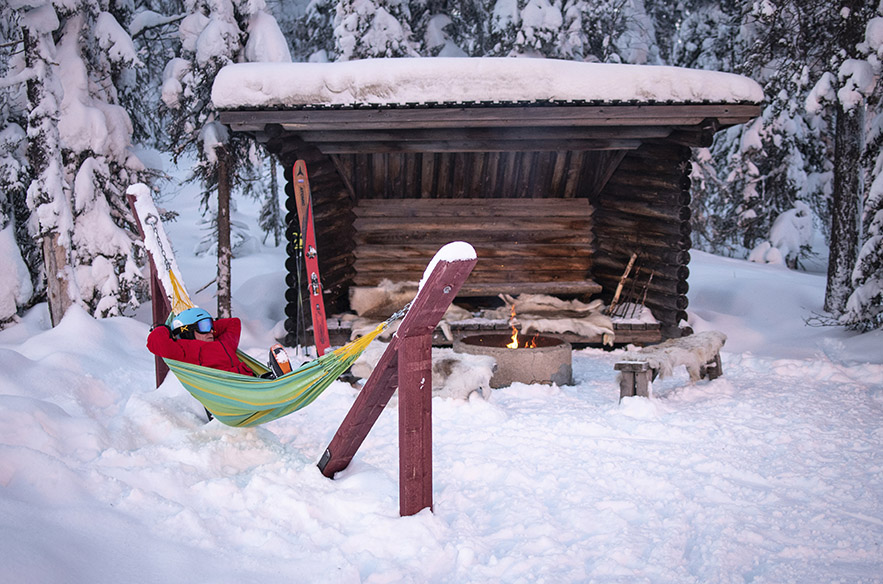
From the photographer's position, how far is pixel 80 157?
10117mm

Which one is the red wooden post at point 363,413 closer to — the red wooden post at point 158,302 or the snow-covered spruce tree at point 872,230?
the red wooden post at point 158,302

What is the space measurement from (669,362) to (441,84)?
3937 mm

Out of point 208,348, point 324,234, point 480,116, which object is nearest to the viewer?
point 208,348

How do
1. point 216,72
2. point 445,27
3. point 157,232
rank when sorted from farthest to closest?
point 445,27 < point 216,72 < point 157,232

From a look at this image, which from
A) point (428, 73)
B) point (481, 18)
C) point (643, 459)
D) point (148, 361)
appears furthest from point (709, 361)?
point (481, 18)

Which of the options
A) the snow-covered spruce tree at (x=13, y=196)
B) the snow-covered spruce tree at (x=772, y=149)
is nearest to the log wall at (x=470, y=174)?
the snow-covered spruce tree at (x=772, y=149)

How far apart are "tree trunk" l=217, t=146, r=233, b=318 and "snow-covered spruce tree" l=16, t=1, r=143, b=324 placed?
4.89ft

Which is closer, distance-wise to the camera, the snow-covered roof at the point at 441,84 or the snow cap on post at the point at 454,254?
the snow cap on post at the point at 454,254

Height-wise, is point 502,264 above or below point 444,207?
below

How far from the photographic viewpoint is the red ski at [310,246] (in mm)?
8656

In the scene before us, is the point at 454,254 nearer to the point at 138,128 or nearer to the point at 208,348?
the point at 208,348

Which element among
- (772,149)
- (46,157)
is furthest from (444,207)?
(772,149)

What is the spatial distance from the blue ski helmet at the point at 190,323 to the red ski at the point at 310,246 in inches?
130

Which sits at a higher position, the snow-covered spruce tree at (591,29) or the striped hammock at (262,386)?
the snow-covered spruce tree at (591,29)
